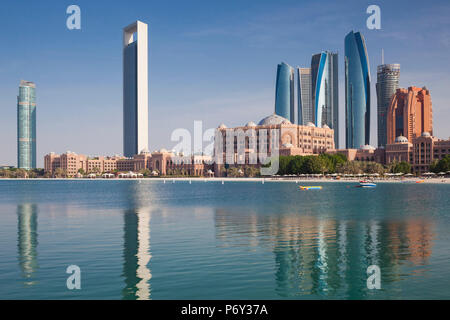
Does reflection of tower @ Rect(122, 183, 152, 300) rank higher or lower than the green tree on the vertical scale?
lower

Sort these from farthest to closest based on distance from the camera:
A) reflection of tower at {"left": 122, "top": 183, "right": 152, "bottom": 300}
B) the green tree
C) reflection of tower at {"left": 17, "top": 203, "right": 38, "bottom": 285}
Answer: the green tree → reflection of tower at {"left": 17, "top": 203, "right": 38, "bottom": 285} → reflection of tower at {"left": 122, "top": 183, "right": 152, "bottom": 300}

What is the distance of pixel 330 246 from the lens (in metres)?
32.3

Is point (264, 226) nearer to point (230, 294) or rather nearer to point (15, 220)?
point (230, 294)

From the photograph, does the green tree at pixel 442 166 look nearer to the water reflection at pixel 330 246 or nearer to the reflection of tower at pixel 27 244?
the water reflection at pixel 330 246

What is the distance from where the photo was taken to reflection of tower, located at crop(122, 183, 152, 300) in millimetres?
21275

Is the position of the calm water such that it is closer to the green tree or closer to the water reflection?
the water reflection

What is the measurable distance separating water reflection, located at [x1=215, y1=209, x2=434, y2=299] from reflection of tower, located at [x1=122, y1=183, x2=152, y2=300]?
6.23 m

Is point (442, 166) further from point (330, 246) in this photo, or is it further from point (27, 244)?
point (27, 244)

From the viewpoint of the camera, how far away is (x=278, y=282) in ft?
74.2

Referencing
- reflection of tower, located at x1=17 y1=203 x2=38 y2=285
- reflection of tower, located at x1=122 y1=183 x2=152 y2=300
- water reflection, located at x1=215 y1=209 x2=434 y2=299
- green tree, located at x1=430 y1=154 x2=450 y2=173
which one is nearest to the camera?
reflection of tower, located at x1=122 y1=183 x2=152 y2=300

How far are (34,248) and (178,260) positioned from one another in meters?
11.5

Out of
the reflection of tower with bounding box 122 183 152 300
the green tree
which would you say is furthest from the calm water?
the green tree

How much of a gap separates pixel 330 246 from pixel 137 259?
13660 millimetres
